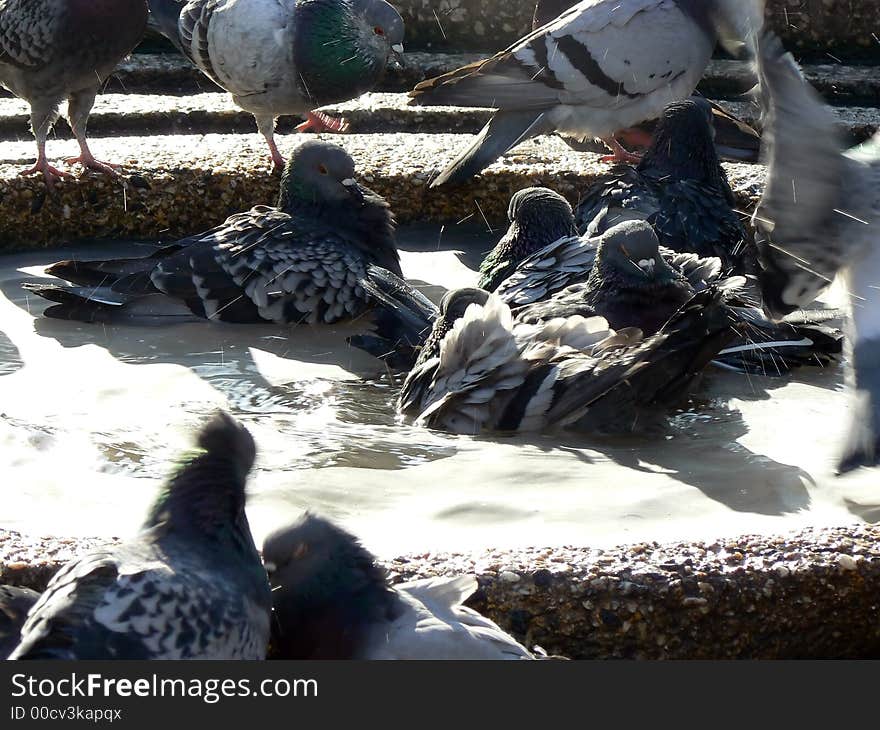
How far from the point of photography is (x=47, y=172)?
22.7 feet

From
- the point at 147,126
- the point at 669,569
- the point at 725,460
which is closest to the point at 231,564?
the point at 669,569

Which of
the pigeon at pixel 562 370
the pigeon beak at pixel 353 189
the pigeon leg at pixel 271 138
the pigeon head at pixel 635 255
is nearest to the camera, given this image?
the pigeon at pixel 562 370

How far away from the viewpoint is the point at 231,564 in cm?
277

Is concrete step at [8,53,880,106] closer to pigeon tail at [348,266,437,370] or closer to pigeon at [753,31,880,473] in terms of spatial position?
pigeon tail at [348,266,437,370]

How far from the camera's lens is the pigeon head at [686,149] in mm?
6594

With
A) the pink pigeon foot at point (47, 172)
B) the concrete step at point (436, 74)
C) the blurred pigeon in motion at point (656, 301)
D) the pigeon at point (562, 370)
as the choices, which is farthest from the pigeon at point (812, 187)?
the concrete step at point (436, 74)

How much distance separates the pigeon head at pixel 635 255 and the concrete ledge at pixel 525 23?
601 cm

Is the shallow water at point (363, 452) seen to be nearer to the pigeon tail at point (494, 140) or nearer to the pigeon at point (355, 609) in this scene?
the pigeon at point (355, 609)

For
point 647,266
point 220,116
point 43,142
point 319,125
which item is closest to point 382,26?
point 319,125

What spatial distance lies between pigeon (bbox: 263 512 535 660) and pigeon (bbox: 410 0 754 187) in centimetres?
484

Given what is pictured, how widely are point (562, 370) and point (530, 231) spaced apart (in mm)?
1598

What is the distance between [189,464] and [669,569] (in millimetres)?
1134

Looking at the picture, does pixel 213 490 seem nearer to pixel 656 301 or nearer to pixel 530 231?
pixel 656 301

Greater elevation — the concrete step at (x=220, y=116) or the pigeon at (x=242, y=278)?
the concrete step at (x=220, y=116)
